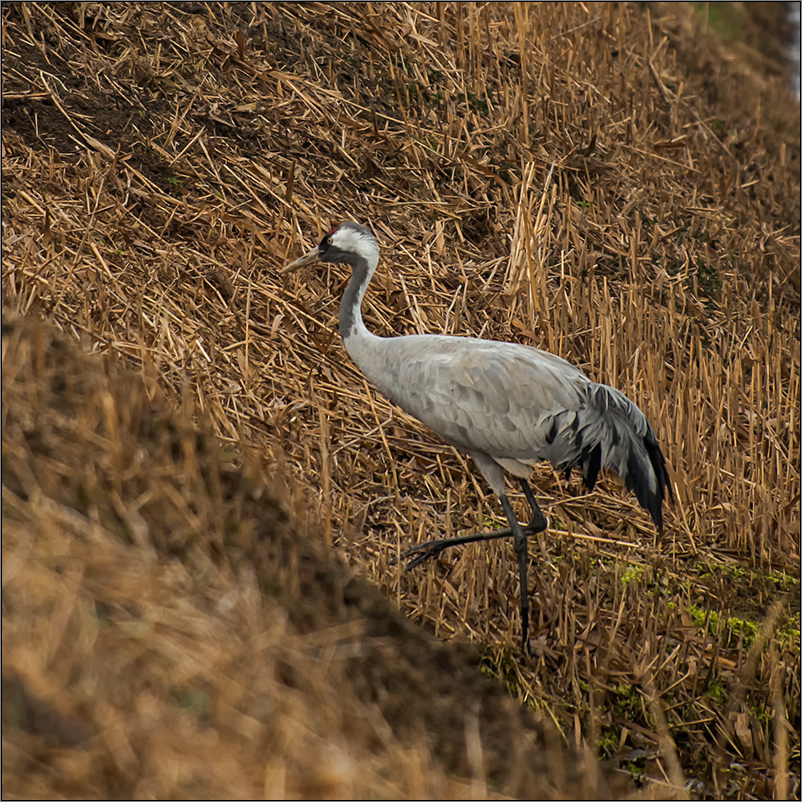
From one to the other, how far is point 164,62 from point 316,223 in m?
1.61

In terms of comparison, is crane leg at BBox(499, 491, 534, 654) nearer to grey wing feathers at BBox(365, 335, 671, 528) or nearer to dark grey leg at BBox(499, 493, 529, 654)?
dark grey leg at BBox(499, 493, 529, 654)

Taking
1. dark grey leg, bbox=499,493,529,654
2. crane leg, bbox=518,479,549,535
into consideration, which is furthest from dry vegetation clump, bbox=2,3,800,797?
crane leg, bbox=518,479,549,535

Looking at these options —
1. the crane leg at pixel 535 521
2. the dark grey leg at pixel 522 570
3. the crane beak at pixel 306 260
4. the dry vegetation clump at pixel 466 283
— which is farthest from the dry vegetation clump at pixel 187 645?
the crane beak at pixel 306 260

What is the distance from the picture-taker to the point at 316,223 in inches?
244

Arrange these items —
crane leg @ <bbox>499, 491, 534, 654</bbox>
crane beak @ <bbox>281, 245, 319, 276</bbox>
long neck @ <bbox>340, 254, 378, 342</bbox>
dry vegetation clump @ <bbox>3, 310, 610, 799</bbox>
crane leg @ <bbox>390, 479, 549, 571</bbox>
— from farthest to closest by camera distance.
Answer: crane beak @ <bbox>281, 245, 319, 276</bbox>, long neck @ <bbox>340, 254, 378, 342</bbox>, crane leg @ <bbox>390, 479, 549, 571</bbox>, crane leg @ <bbox>499, 491, 534, 654</bbox>, dry vegetation clump @ <bbox>3, 310, 610, 799</bbox>

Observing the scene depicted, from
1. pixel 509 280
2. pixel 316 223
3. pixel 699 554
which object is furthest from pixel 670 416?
pixel 316 223

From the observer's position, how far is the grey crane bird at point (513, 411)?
4.12 m

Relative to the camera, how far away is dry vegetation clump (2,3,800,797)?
4082mm

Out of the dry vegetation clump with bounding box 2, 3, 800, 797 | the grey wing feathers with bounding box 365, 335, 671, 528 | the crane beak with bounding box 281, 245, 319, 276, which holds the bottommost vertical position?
the dry vegetation clump with bounding box 2, 3, 800, 797

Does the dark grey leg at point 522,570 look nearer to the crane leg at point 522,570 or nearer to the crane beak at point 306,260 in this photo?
the crane leg at point 522,570

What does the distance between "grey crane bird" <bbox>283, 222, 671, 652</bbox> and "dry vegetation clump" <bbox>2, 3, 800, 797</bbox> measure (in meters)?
0.44

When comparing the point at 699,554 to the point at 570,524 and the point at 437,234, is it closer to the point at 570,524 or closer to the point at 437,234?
the point at 570,524

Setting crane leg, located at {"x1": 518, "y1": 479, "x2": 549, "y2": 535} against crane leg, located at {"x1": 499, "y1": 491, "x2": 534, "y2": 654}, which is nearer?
crane leg, located at {"x1": 499, "y1": 491, "x2": 534, "y2": 654}

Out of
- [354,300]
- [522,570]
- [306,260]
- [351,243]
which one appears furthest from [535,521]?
[306,260]
